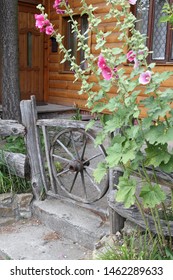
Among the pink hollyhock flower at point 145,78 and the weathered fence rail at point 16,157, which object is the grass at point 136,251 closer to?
the pink hollyhock flower at point 145,78

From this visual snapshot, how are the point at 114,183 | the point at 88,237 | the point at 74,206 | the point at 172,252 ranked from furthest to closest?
the point at 74,206
the point at 88,237
the point at 114,183
the point at 172,252

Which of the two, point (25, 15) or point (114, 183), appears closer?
point (114, 183)

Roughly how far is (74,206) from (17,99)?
Answer: 282 centimetres

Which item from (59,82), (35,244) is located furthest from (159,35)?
(35,244)

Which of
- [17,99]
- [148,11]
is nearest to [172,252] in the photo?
[17,99]

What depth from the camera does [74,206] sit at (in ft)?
10.4

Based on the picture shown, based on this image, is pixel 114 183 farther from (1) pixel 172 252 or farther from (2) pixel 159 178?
(1) pixel 172 252

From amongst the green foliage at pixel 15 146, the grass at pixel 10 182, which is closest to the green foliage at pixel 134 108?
the grass at pixel 10 182

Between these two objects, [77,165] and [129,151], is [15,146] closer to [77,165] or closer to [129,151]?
[77,165]

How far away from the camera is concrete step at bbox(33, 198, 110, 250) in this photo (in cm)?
277

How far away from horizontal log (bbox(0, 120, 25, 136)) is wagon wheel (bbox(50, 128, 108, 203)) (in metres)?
0.36

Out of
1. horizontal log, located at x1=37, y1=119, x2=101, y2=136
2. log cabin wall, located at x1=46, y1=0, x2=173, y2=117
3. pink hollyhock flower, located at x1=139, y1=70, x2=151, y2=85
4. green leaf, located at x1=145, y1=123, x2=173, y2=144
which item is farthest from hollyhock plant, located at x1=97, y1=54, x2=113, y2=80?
log cabin wall, located at x1=46, y1=0, x2=173, y2=117

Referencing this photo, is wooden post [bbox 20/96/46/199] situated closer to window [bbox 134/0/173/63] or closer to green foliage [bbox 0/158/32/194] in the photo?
green foliage [bbox 0/158/32/194]

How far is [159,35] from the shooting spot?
5664 mm
